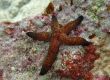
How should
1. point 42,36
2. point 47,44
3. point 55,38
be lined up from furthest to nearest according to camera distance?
point 47,44 → point 42,36 → point 55,38

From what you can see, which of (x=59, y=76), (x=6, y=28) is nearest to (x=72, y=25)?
(x=59, y=76)

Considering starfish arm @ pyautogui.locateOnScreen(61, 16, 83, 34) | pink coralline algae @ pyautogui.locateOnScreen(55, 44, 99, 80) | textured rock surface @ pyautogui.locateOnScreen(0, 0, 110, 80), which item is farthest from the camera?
starfish arm @ pyautogui.locateOnScreen(61, 16, 83, 34)

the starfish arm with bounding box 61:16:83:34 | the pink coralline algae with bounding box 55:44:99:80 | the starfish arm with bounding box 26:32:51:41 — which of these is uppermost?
the starfish arm with bounding box 61:16:83:34

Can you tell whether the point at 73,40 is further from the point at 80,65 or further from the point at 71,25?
the point at 80,65

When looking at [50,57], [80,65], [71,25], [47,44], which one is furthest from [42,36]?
[80,65]

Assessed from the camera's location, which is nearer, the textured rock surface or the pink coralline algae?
the pink coralline algae

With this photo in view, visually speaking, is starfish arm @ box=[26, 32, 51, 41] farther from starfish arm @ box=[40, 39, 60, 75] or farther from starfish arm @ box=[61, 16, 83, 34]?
starfish arm @ box=[61, 16, 83, 34]

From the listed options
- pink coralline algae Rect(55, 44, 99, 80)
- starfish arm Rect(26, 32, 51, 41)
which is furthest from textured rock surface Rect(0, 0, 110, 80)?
starfish arm Rect(26, 32, 51, 41)
